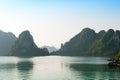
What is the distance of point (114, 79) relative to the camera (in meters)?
88.4

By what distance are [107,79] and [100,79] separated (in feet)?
6.77

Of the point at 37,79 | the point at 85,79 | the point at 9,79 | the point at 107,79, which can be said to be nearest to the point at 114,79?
the point at 107,79

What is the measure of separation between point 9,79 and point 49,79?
11310 millimetres

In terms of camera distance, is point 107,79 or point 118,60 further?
point 118,60

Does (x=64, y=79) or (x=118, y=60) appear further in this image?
(x=118, y=60)

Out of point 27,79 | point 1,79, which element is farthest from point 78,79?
point 1,79

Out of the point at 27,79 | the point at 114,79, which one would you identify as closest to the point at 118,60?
the point at 114,79

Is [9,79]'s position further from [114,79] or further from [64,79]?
[114,79]

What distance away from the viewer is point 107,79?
3484 inches

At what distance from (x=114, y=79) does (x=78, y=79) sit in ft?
34.1

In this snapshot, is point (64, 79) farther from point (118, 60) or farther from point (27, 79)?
point (118, 60)

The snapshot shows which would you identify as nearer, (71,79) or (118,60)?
(71,79)

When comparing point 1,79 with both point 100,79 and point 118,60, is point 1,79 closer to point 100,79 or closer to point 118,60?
point 100,79

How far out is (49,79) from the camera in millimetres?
87000
